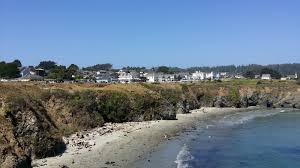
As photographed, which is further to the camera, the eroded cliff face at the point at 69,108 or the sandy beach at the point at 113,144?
the sandy beach at the point at 113,144

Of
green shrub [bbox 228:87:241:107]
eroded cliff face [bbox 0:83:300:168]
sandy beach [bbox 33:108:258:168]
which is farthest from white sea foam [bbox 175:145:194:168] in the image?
Result: green shrub [bbox 228:87:241:107]

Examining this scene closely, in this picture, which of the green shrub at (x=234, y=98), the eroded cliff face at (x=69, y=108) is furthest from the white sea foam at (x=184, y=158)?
the green shrub at (x=234, y=98)

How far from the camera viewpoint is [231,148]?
6141 centimetres

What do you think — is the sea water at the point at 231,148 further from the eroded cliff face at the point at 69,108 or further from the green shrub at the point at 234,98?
the green shrub at the point at 234,98

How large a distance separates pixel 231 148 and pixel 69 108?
22170 mm

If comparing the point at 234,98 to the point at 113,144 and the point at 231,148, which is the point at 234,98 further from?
the point at 113,144

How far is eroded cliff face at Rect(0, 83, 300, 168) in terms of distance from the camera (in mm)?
43406

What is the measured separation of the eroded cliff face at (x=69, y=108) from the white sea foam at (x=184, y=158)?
40.2 ft

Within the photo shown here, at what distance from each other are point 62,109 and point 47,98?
2.46 meters

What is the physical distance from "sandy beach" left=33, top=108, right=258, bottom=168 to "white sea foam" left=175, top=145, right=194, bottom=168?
11.5ft

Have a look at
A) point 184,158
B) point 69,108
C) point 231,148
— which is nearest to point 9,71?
point 69,108

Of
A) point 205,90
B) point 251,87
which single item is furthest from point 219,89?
point 251,87

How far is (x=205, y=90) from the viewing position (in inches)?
5433

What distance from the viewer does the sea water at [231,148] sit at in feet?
164
